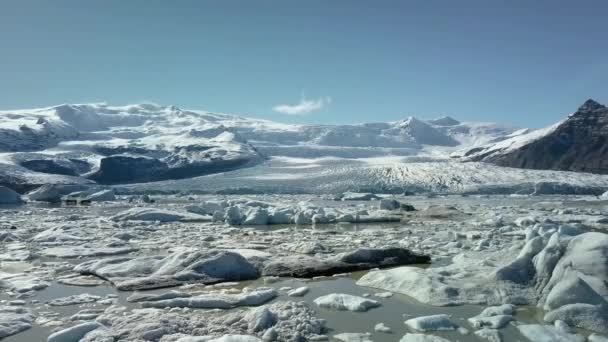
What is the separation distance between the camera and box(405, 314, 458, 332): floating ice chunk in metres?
4.29

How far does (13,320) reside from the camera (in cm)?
448

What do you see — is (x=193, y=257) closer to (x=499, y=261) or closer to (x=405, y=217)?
(x=499, y=261)

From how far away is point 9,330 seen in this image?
13.9ft

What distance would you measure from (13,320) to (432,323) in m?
4.09

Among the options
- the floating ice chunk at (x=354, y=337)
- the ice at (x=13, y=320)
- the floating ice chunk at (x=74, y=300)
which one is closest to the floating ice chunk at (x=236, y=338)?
the floating ice chunk at (x=354, y=337)

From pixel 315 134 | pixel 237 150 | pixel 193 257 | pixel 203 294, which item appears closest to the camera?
pixel 203 294

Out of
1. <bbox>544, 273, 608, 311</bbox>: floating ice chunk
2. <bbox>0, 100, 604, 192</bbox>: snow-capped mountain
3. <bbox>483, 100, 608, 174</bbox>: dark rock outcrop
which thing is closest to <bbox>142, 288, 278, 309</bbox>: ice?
<bbox>544, 273, 608, 311</bbox>: floating ice chunk

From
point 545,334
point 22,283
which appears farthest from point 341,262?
point 22,283

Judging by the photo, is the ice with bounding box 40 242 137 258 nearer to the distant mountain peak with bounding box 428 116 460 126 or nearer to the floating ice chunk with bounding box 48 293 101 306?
the floating ice chunk with bounding box 48 293 101 306

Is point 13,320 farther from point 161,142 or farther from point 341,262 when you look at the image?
point 161,142

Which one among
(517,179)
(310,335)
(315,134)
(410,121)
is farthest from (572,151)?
(310,335)

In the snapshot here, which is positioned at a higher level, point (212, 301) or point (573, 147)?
point (573, 147)

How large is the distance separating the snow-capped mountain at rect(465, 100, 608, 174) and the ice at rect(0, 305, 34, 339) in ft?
215

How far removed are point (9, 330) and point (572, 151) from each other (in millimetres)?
71828
